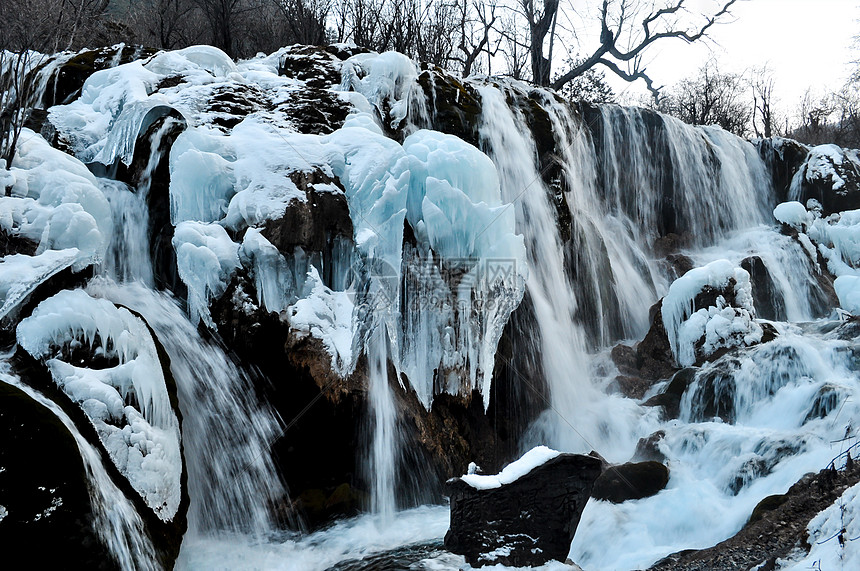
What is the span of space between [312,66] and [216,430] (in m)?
5.37

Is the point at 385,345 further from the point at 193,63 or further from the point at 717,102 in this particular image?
the point at 717,102

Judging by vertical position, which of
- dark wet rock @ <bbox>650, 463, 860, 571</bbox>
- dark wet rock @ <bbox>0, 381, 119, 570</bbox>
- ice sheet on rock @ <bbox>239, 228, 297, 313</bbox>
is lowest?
dark wet rock @ <bbox>650, 463, 860, 571</bbox>

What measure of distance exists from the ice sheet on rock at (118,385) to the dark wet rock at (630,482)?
367 centimetres

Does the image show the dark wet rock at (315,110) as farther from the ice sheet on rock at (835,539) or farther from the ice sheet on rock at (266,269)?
the ice sheet on rock at (835,539)

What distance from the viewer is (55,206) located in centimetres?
499

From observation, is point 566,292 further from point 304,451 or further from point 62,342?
point 62,342

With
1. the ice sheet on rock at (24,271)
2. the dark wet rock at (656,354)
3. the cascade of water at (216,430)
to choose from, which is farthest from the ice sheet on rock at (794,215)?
the ice sheet on rock at (24,271)

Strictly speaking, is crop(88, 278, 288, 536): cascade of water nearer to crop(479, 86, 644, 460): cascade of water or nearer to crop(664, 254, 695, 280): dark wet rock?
crop(479, 86, 644, 460): cascade of water

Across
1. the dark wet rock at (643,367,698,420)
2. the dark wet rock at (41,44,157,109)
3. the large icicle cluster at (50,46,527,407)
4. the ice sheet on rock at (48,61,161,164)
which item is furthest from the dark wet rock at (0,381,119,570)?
the dark wet rock at (643,367,698,420)

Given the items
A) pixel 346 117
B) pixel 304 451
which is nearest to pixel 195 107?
pixel 346 117

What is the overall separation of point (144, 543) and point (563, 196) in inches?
263

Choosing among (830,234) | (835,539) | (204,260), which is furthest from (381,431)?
(830,234)

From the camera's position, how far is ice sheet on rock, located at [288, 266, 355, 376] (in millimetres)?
5391

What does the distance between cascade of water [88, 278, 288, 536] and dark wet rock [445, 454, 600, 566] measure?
185 centimetres
